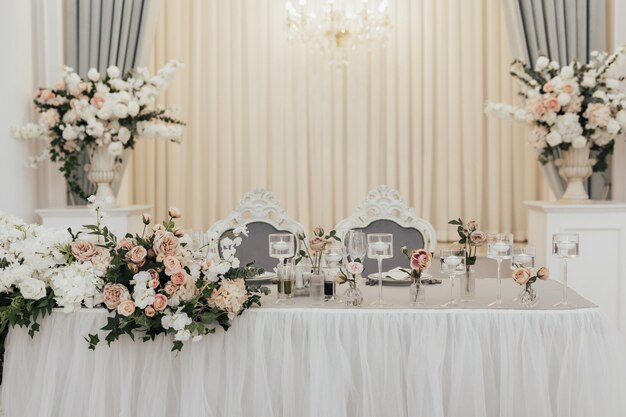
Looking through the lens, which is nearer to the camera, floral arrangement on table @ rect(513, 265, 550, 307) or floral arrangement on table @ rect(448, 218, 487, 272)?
floral arrangement on table @ rect(513, 265, 550, 307)

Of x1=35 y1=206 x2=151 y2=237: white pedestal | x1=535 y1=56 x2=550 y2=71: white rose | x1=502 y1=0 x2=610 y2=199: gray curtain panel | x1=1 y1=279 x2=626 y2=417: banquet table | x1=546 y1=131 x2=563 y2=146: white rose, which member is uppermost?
x1=502 y1=0 x2=610 y2=199: gray curtain panel

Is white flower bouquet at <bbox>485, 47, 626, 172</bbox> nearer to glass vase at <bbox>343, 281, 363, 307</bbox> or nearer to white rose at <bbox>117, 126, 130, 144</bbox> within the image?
white rose at <bbox>117, 126, 130, 144</bbox>

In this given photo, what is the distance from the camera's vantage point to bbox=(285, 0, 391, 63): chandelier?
18.6ft

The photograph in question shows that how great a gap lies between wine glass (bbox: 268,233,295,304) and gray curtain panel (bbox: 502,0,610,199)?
2.69 meters

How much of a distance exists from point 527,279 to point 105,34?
11.4 ft

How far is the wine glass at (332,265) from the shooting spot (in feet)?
9.22

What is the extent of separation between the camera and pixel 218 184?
6191mm

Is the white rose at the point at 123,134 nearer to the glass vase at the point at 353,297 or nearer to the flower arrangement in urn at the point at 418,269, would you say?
the glass vase at the point at 353,297

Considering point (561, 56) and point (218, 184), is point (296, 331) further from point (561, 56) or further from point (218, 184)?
point (218, 184)

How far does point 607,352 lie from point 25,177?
11.9 ft

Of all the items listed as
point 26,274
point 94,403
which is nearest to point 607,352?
point 94,403

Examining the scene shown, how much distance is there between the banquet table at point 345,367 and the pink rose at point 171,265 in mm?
250

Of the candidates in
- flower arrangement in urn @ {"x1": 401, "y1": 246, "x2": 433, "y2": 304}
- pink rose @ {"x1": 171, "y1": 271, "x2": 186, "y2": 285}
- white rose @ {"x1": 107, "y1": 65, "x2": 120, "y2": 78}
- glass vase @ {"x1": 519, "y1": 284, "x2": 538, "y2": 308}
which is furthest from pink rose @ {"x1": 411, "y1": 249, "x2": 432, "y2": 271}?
white rose @ {"x1": 107, "y1": 65, "x2": 120, "y2": 78}

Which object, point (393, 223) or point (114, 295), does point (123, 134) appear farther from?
point (114, 295)
